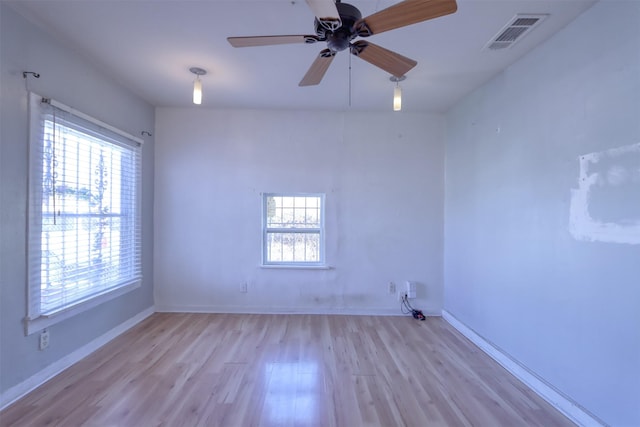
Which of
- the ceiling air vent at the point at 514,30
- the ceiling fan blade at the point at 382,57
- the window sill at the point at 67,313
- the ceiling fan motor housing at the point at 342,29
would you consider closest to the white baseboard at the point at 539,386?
the ceiling fan blade at the point at 382,57

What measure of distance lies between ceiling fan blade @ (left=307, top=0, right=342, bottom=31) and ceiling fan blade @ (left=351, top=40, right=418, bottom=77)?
0.80 feet

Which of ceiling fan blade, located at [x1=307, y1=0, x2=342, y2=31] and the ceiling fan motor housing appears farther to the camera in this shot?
the ceiling fan motor housing

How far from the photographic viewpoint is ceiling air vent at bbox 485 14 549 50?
1.87m

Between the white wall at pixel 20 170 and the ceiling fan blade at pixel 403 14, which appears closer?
the ceiling fan blade at pixel 403 14

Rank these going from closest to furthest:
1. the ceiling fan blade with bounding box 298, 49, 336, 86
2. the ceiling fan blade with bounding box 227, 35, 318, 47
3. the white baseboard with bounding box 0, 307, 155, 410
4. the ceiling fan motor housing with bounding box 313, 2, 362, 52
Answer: the ceiling fan motor housing with bounding box 313, 2, 362, 52
the ceiling fan blade with bounding box 227, 35, 318, 47
the ceiling fan blade with bounding box 298, 49, 336, 86
the white baseboard with bounding box 0, 307, 155, 410

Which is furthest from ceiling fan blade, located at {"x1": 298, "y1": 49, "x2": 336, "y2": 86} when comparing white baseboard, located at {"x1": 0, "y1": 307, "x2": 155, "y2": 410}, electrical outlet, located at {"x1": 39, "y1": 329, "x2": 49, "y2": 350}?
white baseboard, located at {"x1": 0, "y1": 307, "x2": 155, "y2": 410}

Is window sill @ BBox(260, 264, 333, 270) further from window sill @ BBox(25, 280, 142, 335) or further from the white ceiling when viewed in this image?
the white ceiling

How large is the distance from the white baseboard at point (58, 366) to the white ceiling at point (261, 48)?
8.48ft

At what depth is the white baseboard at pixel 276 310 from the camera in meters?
3.65

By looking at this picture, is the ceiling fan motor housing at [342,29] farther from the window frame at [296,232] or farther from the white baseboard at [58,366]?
the white baseboard at [58,366]

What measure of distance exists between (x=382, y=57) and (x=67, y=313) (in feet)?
10.0

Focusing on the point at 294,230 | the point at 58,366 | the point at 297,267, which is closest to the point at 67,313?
the point at 58,366

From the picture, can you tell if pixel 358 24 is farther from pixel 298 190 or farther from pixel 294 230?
pixel 294 230

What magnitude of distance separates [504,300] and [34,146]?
3.98 meters
